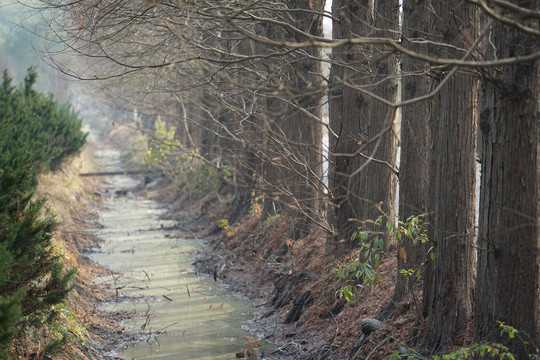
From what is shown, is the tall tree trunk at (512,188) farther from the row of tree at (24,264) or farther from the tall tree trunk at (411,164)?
the row of tree at (24,264)

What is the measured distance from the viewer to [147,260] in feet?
59.1

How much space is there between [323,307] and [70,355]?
13.6ft

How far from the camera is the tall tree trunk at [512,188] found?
6.02 m

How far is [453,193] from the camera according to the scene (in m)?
7.41

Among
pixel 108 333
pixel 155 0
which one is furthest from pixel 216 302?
pixel 155 0

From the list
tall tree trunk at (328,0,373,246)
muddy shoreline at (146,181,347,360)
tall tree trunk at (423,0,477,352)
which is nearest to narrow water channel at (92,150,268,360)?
muddy shoreline at (146,181,347,360)

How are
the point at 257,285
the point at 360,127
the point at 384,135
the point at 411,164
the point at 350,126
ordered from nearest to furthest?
the point at 411,164 → the point at 384,135 → the point at 360,127 → the point at 350,126 → the point at 257,285

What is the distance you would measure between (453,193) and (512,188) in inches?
49.8

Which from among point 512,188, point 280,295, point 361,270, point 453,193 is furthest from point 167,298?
point 512,188

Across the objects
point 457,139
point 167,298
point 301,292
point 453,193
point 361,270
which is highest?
point 457,139

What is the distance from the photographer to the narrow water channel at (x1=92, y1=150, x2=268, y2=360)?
10.9m

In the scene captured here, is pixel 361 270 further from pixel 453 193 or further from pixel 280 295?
pixel 280 295

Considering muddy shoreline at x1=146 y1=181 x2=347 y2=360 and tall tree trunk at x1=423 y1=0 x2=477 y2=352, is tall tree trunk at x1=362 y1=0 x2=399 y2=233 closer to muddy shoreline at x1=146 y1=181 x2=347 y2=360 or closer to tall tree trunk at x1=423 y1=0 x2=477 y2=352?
muddy shoreline at x1=146 y1=181 x2=347 y2=360

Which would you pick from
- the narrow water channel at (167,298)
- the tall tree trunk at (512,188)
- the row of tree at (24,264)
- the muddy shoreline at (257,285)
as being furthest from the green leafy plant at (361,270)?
the row of tree at (24,264)
